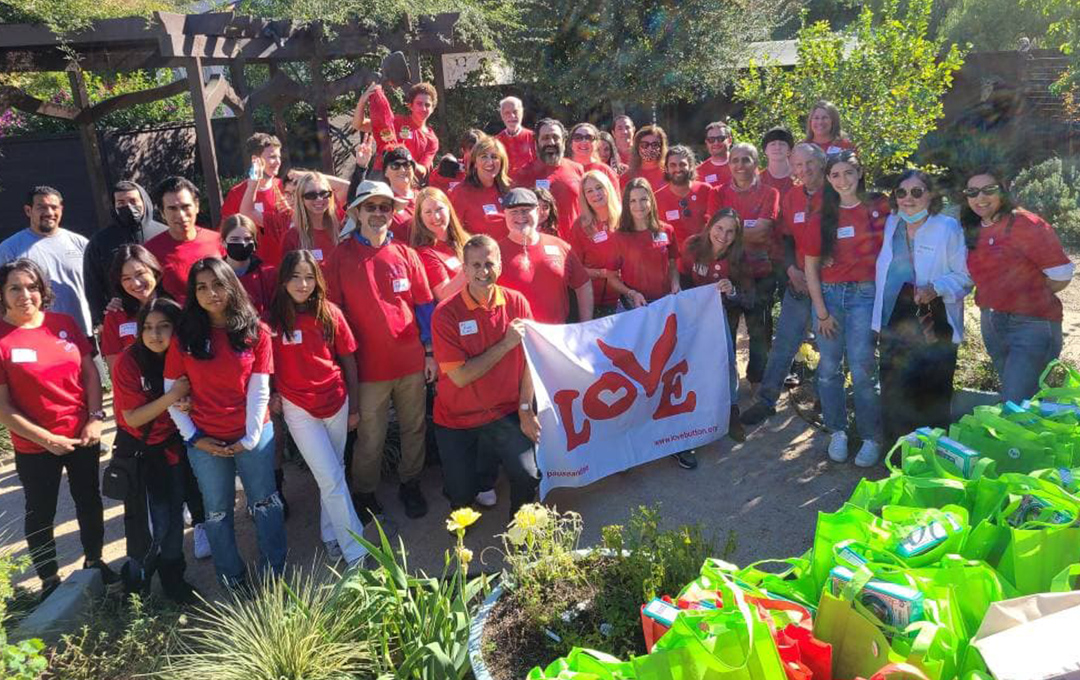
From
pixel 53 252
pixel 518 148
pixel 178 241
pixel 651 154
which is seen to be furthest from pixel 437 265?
pixel 518 148

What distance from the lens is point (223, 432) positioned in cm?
427

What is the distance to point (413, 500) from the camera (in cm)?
539

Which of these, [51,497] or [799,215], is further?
[799,215]

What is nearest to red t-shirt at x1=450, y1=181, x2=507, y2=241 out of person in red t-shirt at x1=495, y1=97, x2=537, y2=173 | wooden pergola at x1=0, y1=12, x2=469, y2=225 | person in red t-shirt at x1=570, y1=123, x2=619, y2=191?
person in red t-shirt at x1=570, y1=123, x2=619, y2=191

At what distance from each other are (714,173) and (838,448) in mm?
2796

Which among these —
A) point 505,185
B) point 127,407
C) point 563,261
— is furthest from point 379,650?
point 505,185

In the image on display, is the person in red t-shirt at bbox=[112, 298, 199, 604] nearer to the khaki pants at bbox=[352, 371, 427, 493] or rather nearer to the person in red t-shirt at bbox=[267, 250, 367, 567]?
the person in red t-shirt at bbox=[267, 250, 367, 567]

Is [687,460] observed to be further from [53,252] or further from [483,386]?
[53,252]

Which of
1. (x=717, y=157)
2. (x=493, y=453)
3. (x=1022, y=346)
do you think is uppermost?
(x=717, y=157)

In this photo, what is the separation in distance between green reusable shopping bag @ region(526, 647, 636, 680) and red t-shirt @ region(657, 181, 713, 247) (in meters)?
4.37

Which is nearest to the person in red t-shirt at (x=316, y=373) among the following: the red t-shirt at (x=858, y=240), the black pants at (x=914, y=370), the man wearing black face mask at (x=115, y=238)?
the man wearing black face mask at (x=115, y=238)

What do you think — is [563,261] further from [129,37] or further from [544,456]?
[129,37]

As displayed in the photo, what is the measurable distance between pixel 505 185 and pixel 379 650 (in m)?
3.88

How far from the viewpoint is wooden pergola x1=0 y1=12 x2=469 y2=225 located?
8.70 m
